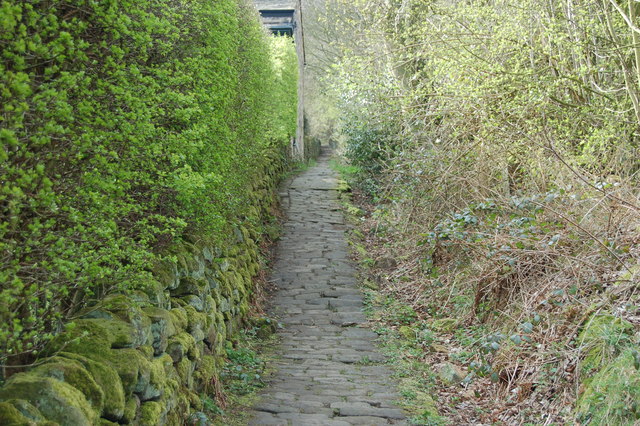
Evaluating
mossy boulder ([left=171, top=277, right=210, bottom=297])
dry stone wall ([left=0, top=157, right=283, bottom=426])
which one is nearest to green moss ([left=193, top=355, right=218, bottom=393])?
dry stone wall ([left=0, top=157, right=283, bottom=426])

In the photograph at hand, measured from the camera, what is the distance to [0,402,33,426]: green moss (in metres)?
2.59

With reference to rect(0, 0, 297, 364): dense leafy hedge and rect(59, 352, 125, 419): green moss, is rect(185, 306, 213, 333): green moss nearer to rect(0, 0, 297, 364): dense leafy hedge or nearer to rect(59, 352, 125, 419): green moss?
rect(0, 0, 297, 364): dense leafy hedge

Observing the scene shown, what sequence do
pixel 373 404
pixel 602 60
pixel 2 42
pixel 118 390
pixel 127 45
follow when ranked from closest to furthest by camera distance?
pixel 2 42, pixel 118 390, pixel 127 45, pixel 373 404, pixel 602 60

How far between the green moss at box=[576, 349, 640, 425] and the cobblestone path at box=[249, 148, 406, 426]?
160cm

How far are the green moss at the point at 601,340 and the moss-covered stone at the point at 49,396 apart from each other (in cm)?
403

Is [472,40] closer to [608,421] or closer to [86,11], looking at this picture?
[608,421]

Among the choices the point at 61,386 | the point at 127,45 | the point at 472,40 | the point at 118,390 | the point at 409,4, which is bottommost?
the point at 118,390

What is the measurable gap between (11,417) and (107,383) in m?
0.87

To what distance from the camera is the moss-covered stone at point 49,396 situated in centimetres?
284

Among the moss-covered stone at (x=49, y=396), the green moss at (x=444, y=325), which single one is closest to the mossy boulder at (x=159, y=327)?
the moss-covered stone at (x=49, y=396)

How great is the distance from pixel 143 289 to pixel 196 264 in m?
1.55

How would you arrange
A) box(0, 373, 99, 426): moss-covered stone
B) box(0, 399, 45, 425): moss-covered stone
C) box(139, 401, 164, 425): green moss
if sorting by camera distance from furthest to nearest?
box(139, 401, 164, 425): green moss
box(0, 373, 99, 426): moss-covered stone
box(0, 399, 45, 425): moss-covered stone

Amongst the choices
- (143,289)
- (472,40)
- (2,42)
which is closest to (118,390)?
(143,289)

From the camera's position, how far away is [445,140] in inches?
394
